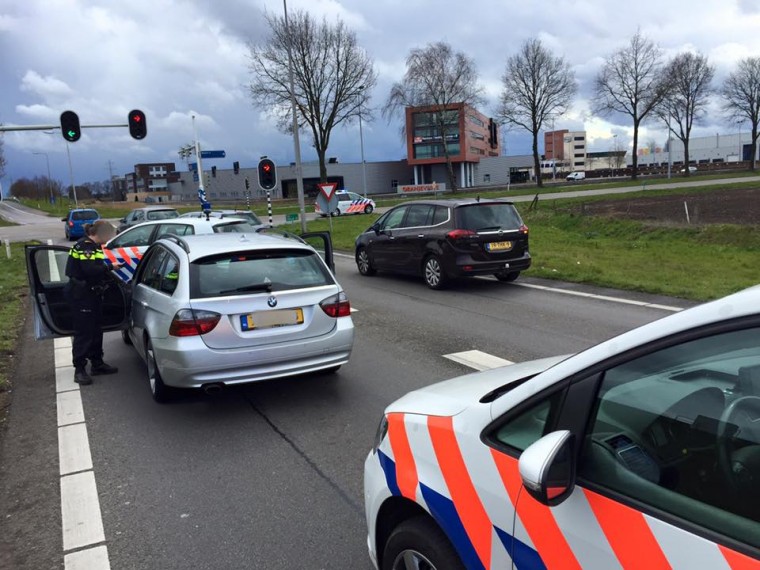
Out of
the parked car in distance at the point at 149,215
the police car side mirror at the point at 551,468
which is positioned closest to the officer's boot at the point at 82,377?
the police car side mirror at the point at 551,468

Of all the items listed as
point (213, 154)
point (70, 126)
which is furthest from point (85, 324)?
point (213, 154)

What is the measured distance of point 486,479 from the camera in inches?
77.2

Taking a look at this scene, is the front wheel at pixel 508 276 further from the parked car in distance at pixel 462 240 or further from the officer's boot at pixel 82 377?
the officer's boot at pixel 82 377

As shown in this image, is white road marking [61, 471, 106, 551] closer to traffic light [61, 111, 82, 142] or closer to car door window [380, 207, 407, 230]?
car door window [380, 207, 407, 230]

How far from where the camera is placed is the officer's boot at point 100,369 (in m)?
6.75

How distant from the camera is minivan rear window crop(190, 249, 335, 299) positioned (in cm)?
535

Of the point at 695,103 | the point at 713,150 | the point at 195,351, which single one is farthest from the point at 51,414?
the point at 713,150

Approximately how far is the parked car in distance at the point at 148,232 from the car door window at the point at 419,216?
10.6ft

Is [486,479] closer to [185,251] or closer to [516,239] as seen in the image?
[185,251]

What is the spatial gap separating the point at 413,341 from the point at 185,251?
127 inches

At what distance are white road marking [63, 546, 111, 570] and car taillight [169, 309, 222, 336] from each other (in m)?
2.03

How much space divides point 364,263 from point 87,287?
8.33m

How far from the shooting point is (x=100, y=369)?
6758 mm

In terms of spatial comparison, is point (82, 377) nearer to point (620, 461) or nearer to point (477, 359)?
point (477, 359)
